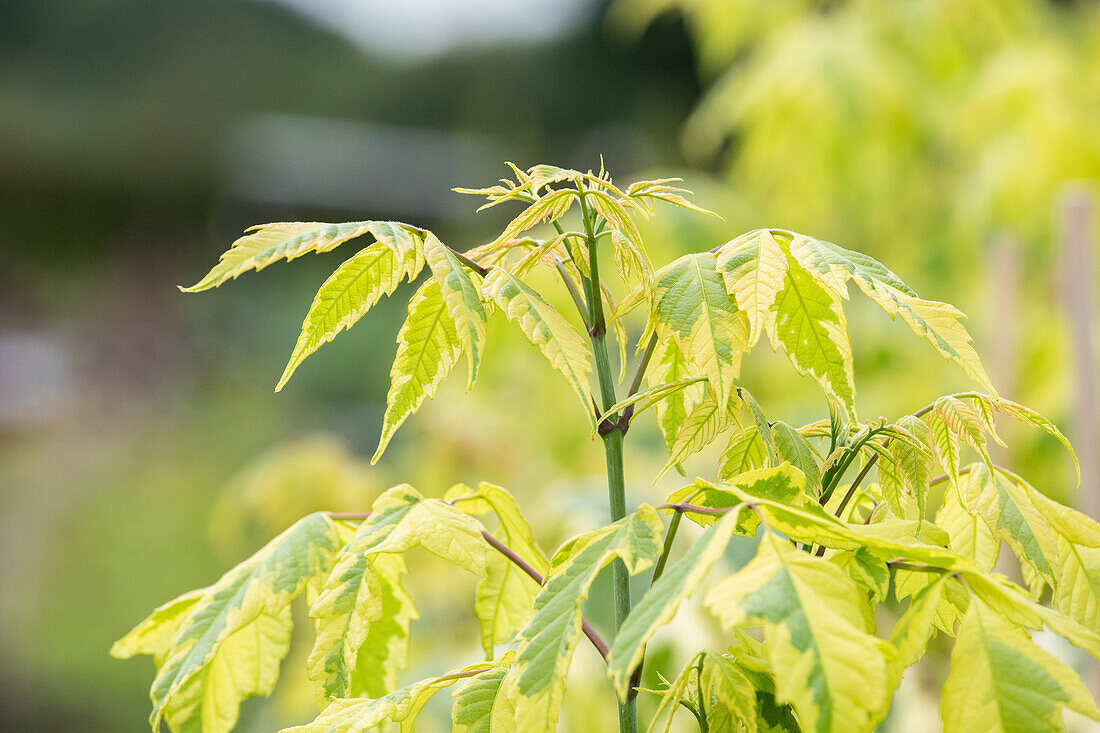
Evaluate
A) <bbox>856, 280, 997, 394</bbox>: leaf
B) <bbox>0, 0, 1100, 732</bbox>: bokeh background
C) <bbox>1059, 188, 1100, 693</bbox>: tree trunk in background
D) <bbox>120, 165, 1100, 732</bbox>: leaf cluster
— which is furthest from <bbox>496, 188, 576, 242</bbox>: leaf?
<bbox>1059, 188, 1100, 693</bbox>: tree trunk in background

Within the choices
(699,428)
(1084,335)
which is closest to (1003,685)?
(699,428)

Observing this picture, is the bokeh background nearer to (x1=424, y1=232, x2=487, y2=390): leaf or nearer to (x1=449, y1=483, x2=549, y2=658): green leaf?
(x1=449, y1=483, x2=549, y2=658): green leaf

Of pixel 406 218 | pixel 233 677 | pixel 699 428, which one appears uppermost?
pixel 406 218

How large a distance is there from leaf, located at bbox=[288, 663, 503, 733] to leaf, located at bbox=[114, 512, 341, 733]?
5 centimetres

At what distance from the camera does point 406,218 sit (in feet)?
17.2

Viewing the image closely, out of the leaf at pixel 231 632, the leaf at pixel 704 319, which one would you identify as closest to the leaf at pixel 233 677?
the leaf at pixel 231 632

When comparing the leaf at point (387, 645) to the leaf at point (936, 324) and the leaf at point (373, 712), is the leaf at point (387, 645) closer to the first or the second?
the leaf at point (373, 712)

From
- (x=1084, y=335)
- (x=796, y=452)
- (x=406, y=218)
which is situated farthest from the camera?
(x=406, y=218)

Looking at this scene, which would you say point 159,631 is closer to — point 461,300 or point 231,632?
A: point 231,632

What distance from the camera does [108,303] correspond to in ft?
19.6

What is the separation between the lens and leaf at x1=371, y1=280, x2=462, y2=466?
311mm

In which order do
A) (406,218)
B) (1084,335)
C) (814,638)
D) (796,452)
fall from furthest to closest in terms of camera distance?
(406,218), (1084,335), (796,452), (814,638)

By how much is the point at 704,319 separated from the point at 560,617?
0.11 metres

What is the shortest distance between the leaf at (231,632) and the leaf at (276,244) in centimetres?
12
